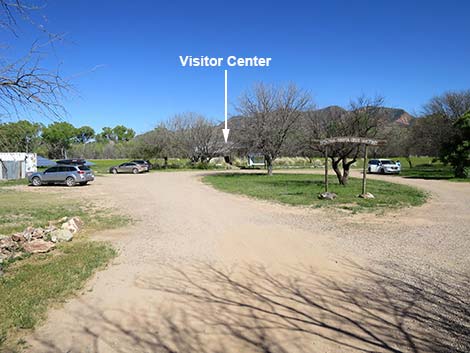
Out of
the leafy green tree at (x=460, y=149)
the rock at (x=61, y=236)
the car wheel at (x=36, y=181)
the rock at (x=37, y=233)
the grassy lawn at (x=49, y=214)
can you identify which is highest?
the leafy green tree at (x=460, y=149)

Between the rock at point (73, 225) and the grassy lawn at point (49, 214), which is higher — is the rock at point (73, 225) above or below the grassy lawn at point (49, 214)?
above

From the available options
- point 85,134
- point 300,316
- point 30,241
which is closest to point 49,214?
point 30,241

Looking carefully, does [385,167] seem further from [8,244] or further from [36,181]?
[8,244]

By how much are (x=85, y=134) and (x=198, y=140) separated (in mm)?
72827

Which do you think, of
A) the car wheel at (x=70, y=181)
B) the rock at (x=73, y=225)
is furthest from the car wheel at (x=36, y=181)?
the rock at (x=73, y=225)

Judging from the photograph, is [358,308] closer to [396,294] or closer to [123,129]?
[396,294]

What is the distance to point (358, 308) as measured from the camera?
3.92m

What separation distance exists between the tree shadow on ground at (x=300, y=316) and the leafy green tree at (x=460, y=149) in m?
24.2

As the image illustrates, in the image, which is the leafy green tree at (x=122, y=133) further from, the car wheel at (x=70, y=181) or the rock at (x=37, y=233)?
the rock at (x=37, y=233)

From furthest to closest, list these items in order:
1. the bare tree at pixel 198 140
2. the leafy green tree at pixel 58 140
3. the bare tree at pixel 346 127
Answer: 1. the leafy green tree at pixel 58 140
2. the bare tree at pixel 198 140
3. the bare tree at pixel 346 127

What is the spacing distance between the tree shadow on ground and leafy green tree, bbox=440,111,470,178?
79.2 ft

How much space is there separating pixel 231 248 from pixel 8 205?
11589 millimetres

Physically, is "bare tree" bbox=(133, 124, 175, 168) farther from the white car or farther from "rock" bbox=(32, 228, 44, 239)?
"rock" bbox=(32, 228, 44, 239)

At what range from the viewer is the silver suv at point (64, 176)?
74.4ft
